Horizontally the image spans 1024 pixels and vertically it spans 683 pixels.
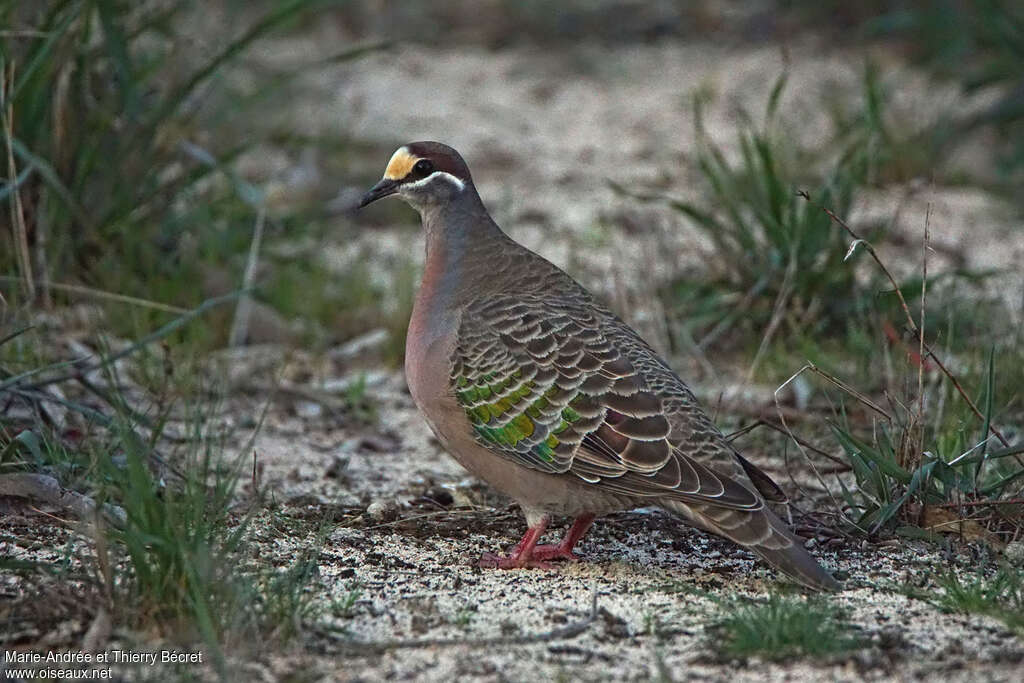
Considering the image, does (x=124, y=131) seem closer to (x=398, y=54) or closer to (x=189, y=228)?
(x=189, y=228)

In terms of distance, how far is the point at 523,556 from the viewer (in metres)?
4.25

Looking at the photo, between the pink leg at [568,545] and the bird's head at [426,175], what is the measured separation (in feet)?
4.18

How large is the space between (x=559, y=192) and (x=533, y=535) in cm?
450

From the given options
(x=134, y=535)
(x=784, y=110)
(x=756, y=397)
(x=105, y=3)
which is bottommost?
Result: (x=756, y=397)

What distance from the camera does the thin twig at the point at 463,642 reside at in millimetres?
3373

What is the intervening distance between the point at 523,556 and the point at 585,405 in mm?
506

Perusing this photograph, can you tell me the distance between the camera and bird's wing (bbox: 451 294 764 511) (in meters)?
4.02

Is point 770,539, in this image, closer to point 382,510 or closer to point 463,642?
point 463,642

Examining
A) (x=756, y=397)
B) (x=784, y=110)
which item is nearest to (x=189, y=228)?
Answer: (x=756, y=397)

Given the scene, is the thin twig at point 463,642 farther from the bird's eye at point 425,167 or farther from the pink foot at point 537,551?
the bird's eye at point 425,167

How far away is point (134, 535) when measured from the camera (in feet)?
10.9

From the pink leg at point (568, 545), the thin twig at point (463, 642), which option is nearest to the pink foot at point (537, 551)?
the pink leg at point (568, 545)

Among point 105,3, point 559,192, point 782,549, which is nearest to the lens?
point 782,549

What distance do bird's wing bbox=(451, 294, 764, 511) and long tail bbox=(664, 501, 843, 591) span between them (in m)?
0.03
